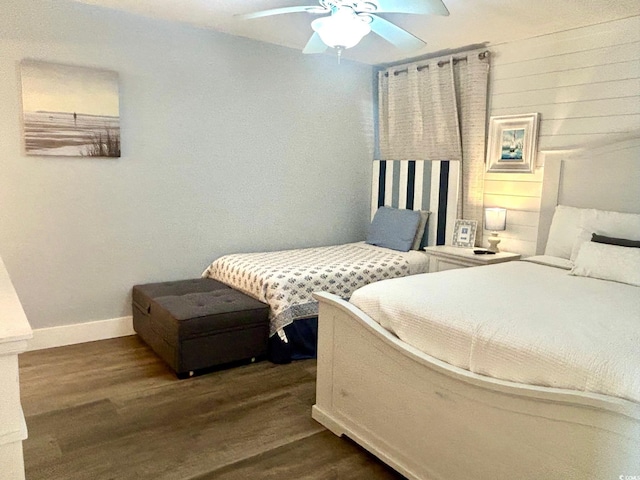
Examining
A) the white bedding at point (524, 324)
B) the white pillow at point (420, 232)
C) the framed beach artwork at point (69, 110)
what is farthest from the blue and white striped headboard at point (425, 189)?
the framed beach artwork at point (69, 110)

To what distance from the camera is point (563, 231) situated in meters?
3.21

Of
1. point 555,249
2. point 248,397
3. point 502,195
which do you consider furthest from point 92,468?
point 502,195

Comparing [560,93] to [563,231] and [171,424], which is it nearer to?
[563,231]

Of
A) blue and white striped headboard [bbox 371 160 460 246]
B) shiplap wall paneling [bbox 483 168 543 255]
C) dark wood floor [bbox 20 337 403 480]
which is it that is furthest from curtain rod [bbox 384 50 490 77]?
dark wood floor [bbox 20 337 403 480]

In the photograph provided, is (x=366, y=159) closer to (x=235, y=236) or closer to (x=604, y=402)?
(x=235, y=236)

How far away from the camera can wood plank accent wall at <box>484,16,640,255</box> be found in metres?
3.17

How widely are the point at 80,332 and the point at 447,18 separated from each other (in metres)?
3.32

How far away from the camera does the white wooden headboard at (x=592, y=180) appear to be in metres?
3.07

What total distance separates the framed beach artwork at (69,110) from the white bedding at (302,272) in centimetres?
124

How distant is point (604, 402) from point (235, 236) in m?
3.15

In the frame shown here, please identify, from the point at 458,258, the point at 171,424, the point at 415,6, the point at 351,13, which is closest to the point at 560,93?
the point at 458,258

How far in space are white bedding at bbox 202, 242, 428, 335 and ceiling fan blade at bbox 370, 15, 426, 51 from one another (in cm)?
155

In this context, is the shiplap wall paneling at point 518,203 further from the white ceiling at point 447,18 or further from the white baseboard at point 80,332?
the white baseboard at point 80,332

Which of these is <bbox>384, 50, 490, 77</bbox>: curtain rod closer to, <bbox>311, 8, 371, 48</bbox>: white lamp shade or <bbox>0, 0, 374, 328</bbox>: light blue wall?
<bbox>0, 0, 374, 328</bbox>: light blue wall
